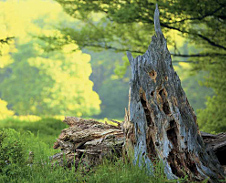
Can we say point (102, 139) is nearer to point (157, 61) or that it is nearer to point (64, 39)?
point (157, 61)

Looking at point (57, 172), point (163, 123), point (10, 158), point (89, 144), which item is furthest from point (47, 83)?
point (163, 123)

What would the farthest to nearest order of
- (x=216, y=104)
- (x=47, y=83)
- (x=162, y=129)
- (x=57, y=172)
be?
(x=47, y=83), (x=216, y=104), (x=162, y=129), (x=57, y=172)

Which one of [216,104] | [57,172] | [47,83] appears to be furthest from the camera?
[47,83]

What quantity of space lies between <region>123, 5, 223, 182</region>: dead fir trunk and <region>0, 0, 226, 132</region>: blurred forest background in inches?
143

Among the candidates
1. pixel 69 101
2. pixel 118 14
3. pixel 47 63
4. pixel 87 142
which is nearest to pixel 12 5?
pixel 47 63

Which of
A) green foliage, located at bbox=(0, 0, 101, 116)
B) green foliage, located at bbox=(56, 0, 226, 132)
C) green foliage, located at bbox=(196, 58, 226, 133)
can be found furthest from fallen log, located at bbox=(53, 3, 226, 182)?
green foliage, located at bbox=(0, 0, 101, 116)

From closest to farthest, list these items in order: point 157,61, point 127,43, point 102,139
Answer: point 157,61 < point 102,139 < point 127,43

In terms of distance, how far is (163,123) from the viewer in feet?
12.0

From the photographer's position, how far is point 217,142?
4094 millimetres

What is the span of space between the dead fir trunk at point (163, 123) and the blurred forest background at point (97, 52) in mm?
3645

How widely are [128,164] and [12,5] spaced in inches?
1091

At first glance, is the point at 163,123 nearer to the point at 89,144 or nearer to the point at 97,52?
the point at 89,144

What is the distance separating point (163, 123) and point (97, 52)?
21.8 m

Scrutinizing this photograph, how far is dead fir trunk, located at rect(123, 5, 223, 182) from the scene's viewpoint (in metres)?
3.51
